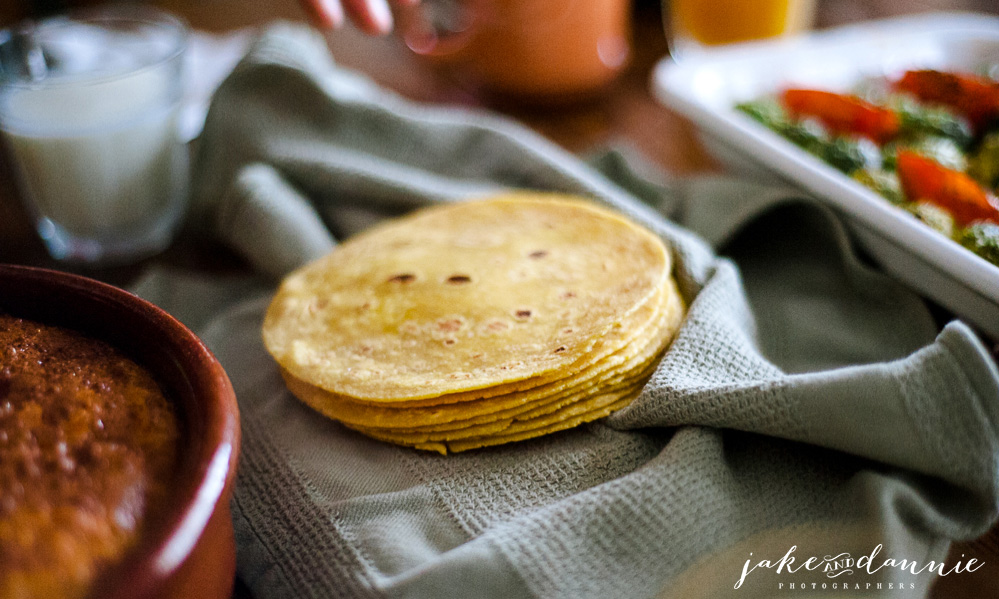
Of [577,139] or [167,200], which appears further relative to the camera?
[577,139]

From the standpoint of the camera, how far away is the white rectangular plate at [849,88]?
0.81m

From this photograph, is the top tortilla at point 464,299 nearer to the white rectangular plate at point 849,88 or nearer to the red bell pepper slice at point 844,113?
the white rectangular plate at point 849,88

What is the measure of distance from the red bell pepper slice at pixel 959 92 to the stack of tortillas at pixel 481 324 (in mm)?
678

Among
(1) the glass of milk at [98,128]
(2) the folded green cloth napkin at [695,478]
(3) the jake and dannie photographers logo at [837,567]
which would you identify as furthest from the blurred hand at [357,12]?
(3) the jake and dannie photographers logo at [837,567]

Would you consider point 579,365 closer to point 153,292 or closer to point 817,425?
point 817,425

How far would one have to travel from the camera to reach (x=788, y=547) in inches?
24.5

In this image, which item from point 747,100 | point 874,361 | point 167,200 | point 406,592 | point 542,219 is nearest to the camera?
point 406,592

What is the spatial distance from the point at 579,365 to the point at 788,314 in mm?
367

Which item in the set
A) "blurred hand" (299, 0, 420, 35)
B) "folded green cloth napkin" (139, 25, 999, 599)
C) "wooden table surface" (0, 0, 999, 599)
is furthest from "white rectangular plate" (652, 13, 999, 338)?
"blurred hand" (299, 0, 420, 35)

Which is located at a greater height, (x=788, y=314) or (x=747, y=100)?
(x=747, y=100)

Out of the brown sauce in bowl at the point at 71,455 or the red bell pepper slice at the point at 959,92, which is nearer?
the brown sauce in bowl at the point at 71,455

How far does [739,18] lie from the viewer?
149 centimetres

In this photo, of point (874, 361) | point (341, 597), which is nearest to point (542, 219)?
point (874, 361)

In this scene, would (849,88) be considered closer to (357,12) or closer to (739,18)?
(739,18)
